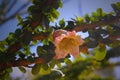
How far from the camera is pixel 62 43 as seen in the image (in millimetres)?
1051

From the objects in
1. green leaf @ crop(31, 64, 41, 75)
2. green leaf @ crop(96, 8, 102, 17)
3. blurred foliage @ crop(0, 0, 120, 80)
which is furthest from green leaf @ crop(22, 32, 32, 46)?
green leaf @ crop(96, 8, 102, 17)

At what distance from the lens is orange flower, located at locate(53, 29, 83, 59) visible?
0.97 m

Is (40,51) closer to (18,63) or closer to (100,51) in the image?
(18,63)

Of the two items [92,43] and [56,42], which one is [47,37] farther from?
[92,43]

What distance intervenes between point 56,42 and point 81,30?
15 centimetres

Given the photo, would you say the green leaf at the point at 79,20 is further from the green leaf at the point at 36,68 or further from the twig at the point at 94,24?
the green leaf at the point at 36,68

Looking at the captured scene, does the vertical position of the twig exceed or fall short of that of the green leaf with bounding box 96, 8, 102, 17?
it falls short

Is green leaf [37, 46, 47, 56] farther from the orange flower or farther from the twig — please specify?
the twig

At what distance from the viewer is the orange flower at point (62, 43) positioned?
3.17 feet

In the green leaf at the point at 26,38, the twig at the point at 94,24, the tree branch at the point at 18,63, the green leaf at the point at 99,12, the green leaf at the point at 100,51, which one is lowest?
the green leaf at the point at 100,51

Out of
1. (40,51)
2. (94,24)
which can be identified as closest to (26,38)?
(40,51)

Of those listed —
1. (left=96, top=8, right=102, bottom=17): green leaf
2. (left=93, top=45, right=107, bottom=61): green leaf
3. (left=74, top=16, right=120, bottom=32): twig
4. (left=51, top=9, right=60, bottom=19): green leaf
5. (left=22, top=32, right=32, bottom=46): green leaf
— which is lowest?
(left=93, top=45, right=107, bottom=61): green leaf

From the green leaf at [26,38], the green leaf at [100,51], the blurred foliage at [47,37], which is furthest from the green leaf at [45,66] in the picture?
the green leaf at [100,51]

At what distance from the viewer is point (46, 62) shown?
0.99m
